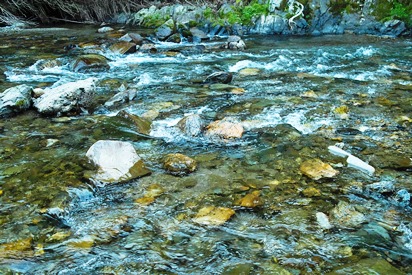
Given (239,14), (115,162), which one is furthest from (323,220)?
(239,14)

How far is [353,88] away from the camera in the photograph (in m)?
5.46

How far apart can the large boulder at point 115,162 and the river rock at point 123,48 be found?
5.61m

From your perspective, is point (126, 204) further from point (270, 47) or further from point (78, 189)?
point (270, 47)

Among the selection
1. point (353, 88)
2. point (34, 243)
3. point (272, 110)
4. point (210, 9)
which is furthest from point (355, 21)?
point (34, 243)

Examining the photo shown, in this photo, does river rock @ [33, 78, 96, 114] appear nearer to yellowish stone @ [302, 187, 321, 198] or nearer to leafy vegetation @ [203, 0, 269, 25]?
yellowish stone @ [302, 187, 321, 198]

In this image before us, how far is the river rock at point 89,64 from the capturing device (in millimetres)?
6812

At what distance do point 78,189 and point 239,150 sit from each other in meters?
1.51

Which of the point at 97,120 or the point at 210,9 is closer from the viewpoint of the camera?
the point at 97,120

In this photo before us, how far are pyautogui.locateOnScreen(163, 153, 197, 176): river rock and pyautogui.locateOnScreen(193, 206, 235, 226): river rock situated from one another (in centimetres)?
57

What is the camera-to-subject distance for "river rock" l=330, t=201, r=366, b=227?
2.42 metres

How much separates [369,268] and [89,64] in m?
6.17

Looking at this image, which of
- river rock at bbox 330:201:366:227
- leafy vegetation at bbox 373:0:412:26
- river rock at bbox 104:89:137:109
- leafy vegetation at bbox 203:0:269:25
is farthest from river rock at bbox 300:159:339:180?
leafy vegetation at bbox 373:0:412:26

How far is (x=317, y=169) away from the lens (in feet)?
10.2

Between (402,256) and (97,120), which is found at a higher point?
(402,256)
